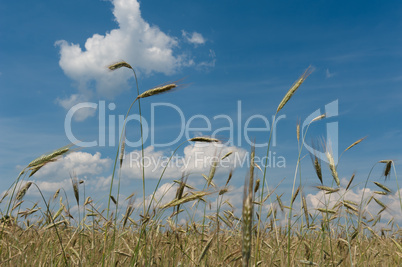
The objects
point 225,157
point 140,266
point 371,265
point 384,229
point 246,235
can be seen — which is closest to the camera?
point 246,235

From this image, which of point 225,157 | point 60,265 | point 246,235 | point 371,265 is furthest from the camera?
point 371,265

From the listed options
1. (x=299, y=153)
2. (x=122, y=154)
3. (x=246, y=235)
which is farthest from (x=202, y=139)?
(x=246, y=235)

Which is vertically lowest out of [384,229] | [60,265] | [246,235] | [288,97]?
[384,229]

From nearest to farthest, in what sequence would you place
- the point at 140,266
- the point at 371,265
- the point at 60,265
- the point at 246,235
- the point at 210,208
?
the point at 246,235 → the point at 140,266 → the point at 60,265 → the point at 371,265 → the point at 210,208

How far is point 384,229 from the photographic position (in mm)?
7059

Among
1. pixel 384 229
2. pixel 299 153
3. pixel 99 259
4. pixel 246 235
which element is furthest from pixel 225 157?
pixel 384 229

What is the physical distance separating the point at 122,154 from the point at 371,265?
11.1 feet

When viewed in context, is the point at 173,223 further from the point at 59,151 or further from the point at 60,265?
the point at 59,151

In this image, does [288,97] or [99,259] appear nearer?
Result: [288,97]

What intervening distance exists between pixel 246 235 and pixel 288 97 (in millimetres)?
1894

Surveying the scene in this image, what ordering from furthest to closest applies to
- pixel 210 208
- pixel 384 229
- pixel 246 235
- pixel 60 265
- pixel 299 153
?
pixel 384 229 → pixel 210 208 → pixel 60 265 → pixel 299 153 → pixel 246 235

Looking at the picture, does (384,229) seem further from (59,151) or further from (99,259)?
(59,151)

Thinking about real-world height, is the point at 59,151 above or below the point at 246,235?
above

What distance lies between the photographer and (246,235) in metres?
1.51
